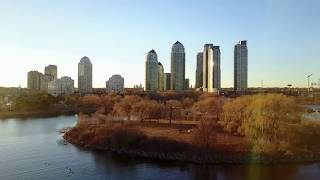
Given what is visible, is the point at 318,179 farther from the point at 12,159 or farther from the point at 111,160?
the point at 12,159

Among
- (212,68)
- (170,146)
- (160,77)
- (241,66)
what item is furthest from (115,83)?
(170,146)

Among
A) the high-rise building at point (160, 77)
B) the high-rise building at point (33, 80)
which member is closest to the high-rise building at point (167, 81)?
the high-rise building at point (160, 77)

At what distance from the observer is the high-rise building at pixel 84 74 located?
3792 inches

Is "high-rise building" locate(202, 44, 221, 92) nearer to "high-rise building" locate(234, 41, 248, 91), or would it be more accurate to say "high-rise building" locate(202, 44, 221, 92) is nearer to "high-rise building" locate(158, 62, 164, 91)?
"high-rise building" locate(234, 41, 248, 91)

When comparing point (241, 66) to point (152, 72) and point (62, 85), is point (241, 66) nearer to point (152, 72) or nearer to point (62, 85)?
point (152, 72)

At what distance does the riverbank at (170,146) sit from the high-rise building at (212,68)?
47490mm

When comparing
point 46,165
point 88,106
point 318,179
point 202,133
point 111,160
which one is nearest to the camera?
point 318,179

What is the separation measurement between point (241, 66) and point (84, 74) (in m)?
37.5

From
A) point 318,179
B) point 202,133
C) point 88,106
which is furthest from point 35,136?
point 88,106

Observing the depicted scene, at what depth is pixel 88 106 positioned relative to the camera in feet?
167

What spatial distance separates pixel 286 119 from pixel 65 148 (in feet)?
36.1

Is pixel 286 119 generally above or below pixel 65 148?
above

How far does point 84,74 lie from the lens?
3819 inches

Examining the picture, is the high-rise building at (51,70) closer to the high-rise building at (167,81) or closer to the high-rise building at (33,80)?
the high-rise building at (33,80)
